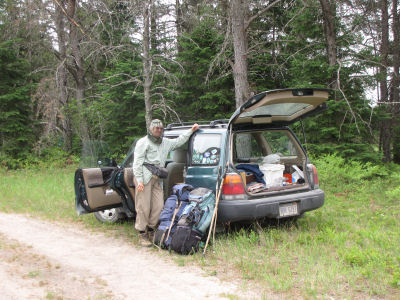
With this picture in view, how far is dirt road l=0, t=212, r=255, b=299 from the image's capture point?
12.9ft

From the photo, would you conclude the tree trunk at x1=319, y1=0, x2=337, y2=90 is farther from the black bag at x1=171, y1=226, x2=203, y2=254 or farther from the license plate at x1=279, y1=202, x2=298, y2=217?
the black bag at x1=171, y1=226, x2=203, y2=254

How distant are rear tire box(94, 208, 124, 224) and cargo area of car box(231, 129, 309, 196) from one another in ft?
8.15

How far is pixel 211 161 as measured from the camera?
5.66 m

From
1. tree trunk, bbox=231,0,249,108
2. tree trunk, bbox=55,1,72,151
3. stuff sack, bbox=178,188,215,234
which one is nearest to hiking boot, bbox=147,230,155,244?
stuff sack, bbox=178,188,215,234

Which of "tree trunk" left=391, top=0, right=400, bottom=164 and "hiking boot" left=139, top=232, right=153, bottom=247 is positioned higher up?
"tree trunk" left=391, top=0, right=400, bottom=164

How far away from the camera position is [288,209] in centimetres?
557

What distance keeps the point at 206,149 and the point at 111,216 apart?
8.74ft

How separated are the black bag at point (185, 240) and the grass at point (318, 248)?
124 millimetres

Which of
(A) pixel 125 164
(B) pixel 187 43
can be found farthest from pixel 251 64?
(A) pixel 125 164

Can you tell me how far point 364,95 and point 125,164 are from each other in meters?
8.59

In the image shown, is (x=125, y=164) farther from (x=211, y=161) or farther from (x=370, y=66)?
(x=370, y=66)

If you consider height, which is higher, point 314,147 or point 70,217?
point 314,147

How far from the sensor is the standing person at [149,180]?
19.0 ft

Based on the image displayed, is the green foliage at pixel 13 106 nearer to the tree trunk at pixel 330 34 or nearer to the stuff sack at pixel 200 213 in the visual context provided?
the tree trunk at pixel 330 34
